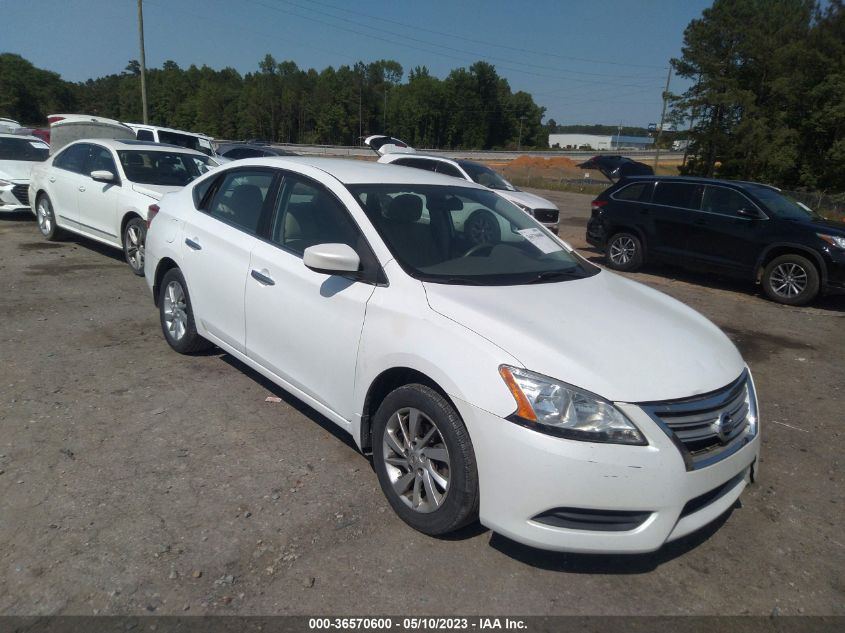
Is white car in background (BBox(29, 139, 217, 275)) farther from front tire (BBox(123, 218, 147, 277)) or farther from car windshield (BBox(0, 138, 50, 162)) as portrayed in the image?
car windshield (BBox(0, 138, 50, 162))

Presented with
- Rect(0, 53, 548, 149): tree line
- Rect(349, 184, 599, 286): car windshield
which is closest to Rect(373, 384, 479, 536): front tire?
Rect(349, 184, 599, 286): car windshield

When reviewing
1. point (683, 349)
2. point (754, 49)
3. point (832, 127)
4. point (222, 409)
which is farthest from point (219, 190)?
point (754, 49)

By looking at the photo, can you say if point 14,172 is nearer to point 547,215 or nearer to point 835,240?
point 547,215

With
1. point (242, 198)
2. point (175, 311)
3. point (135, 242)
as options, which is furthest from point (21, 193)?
point (242, 198)

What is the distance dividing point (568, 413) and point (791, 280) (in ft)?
26.2

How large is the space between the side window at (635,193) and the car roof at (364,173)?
7077mm

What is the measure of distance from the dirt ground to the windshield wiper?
1411 mm

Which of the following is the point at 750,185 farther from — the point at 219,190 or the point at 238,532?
the point at 238,532

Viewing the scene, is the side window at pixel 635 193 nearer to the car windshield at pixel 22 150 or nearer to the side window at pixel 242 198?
the side window at pixel 242 198

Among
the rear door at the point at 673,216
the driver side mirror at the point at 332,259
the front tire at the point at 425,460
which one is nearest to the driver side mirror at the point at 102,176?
the driver side mirror at the point at 332,259

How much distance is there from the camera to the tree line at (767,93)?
112ft

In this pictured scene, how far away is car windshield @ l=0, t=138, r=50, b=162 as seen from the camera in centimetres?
1203

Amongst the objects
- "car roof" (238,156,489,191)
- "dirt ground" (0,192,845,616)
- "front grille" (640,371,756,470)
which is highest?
"car roof" (238,156,489,191)

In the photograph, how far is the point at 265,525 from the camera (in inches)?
124
